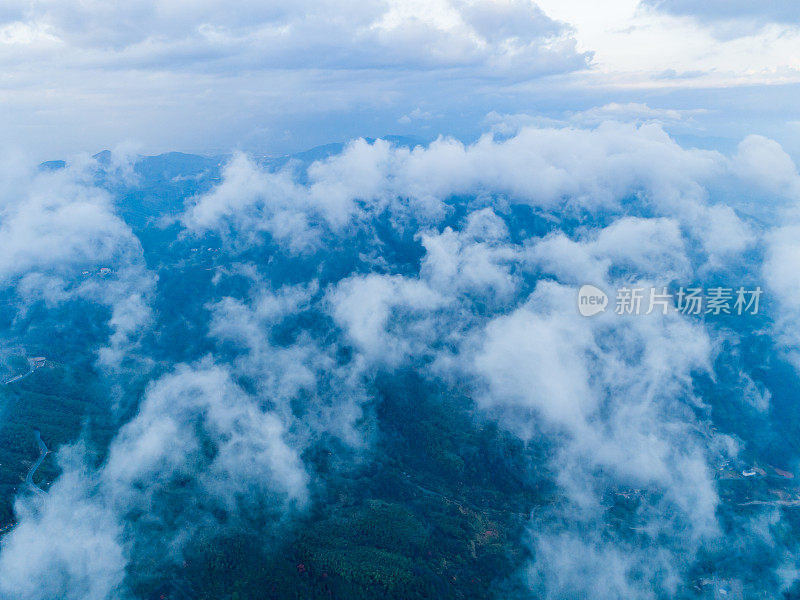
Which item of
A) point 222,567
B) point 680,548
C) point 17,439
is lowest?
point 680,548

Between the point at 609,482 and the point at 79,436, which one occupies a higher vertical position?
the point at 79,436

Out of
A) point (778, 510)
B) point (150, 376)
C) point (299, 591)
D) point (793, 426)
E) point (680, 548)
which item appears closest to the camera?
point (299, 591)

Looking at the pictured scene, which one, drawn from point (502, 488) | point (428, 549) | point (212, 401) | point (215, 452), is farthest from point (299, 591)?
point (212, 401)

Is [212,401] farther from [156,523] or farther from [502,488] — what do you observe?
[502,488]

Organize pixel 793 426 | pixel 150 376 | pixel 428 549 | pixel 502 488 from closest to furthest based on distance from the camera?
pixel 428 549
pixel 502 488
pixel 793 426
pixel 150 376

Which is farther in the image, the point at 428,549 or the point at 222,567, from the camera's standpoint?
the point at 428,549

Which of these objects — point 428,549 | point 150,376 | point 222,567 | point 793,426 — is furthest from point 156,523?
point 793,426
